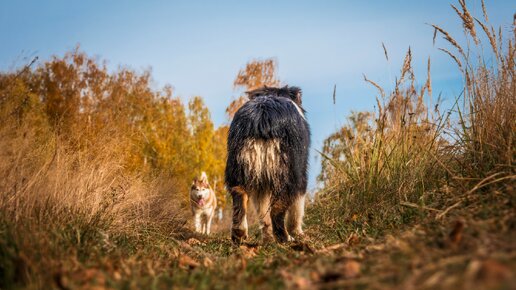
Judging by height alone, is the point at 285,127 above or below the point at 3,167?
above

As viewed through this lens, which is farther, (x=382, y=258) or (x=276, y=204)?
(x=276, y=204)

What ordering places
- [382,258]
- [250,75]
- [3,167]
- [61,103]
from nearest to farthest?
[382,258], [3,167], [250,75], [61,103]

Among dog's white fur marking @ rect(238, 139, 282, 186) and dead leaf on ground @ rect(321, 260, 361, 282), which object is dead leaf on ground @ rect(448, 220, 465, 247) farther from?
dog's white fur marking @ rect(238, 139, 282, 186)

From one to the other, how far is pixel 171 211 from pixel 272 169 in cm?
263

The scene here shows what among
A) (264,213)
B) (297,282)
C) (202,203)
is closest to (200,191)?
(202,203)

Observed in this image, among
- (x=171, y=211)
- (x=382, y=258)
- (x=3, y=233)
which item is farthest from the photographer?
(x=171, y=211)

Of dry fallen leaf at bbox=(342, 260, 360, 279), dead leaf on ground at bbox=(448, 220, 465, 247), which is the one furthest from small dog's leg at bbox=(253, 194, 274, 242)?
dry fallen leaf at bbox=(342, 260, 360, 279)

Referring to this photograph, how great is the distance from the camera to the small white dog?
35.6 feet

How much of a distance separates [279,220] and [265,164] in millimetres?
631

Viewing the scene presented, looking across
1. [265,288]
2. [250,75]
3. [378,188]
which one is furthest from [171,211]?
[250,75]

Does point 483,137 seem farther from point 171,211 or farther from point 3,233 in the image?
point 171,211

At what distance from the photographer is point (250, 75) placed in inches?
687

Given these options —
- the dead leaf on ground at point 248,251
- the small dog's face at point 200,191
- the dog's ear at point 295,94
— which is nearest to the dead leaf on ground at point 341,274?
the dead leaf on ground at point 248,251

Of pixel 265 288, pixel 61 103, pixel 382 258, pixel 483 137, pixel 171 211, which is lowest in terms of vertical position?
pixel 265 288
